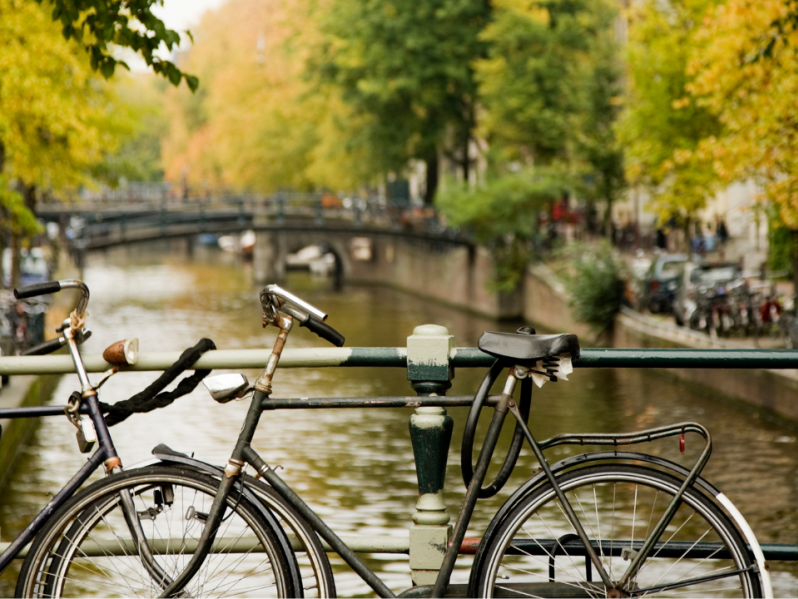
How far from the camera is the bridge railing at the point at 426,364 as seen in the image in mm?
3219

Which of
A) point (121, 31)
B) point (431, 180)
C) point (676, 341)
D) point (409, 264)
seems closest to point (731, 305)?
point (676, 341)

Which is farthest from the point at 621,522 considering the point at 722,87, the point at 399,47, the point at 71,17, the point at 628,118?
the point at 399,47

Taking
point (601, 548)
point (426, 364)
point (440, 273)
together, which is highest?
point (426, 364)

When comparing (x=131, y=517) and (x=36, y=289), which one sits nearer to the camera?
(x=131, y=517)

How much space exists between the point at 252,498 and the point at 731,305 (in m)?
17.8

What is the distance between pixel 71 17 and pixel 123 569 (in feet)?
11.1

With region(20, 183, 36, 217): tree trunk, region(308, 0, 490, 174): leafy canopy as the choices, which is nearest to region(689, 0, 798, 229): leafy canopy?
region(20, 183, 36, 217): tree trunk

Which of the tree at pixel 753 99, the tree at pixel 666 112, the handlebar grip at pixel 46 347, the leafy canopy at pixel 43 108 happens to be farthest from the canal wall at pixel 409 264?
the handlebar grip at pixel 46 347

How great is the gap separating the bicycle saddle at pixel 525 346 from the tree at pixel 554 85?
2812 cm

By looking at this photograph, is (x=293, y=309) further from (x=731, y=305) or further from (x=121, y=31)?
(x=731, y=305)

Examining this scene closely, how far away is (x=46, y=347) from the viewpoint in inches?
134

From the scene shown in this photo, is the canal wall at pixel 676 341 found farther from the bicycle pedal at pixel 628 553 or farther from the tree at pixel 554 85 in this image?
the bicycle pedal at pixel 628 553

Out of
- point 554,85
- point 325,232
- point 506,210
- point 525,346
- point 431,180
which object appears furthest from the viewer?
point 325,232

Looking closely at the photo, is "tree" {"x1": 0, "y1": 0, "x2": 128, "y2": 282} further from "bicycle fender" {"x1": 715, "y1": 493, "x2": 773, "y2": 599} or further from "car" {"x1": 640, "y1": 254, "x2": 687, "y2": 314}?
"bicycle fender" {"x1": 715, "y1": 493, "x2": 773, "y2": 599}
